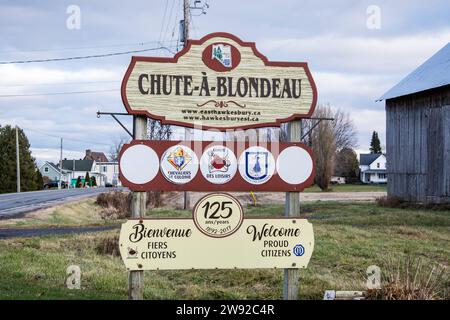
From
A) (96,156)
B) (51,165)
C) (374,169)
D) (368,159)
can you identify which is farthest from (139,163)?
(96,156)

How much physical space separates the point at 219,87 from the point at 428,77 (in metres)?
23.1

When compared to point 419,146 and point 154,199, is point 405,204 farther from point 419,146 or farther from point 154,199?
point 154,199

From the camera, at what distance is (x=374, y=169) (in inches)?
4510

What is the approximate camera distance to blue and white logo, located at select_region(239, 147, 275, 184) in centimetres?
685

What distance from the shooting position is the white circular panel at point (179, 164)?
22.0 feet

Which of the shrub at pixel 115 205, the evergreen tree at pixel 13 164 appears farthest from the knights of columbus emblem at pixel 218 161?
the evergreen tree at pixel 13 164

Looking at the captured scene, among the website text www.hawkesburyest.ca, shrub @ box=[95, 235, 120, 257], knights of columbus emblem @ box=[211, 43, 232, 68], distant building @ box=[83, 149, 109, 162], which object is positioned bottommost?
shrub @ box=[95, 235, 120, 257]

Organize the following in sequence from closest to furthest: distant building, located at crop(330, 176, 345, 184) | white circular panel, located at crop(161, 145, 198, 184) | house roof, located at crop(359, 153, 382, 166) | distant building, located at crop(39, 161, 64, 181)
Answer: white circular panel, located at crop(161, 145, 198, 184) < distant building, located at crop(330, 176, 345, 184) < house roof, located at crop(359, 153, 382, 166) < distant building, located at crop(39, 161, 64, 181)

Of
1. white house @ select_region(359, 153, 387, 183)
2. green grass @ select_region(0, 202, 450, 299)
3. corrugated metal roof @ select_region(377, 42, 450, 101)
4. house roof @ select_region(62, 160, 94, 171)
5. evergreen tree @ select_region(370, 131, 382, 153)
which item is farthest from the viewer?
evergreen tree @ select_region(370, 131, 382, 153)

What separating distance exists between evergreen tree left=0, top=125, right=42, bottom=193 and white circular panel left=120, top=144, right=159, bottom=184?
6009 centimetres

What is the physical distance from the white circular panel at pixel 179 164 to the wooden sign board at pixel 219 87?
13.8 inches

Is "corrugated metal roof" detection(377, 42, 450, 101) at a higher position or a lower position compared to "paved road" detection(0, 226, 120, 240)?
higher

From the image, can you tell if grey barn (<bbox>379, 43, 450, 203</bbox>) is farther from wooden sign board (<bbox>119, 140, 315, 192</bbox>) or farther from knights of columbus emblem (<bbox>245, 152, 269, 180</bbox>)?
knights of columbus emblem (<bbox>245, 152, 269, 180</bbox>)

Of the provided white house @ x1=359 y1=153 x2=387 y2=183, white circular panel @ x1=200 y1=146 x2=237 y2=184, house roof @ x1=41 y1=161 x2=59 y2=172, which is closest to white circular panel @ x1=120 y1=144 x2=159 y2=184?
Answer: white circular panel @ x1=200 y1=146 x2=237 y2=184
